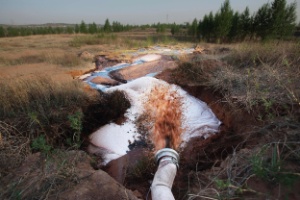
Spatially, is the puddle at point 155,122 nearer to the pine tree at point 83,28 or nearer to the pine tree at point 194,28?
the pine tree at point 194,28

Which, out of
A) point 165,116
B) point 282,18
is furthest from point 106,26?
point 165,116

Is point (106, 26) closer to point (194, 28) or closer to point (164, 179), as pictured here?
point (194, 28)

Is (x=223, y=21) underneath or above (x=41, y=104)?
above

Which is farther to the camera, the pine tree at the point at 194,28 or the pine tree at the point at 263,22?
the pine tree at the point at 194,28

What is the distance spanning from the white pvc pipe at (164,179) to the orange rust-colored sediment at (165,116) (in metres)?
1.08

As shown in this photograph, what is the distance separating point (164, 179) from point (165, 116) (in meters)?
2.18

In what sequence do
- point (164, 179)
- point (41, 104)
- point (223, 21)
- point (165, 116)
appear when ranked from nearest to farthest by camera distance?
point (164, 179)
point (41, 104)
point (165, 116)
point (223, 21)

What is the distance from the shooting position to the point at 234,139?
3.36 meters

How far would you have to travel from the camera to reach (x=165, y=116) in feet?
14.3

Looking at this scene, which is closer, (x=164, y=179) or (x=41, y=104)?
(x=164, y=179)

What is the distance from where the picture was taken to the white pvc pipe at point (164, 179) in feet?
6.53

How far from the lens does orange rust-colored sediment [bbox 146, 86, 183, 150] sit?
3.88 meters

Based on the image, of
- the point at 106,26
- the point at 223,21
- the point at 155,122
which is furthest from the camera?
the point at 106,26

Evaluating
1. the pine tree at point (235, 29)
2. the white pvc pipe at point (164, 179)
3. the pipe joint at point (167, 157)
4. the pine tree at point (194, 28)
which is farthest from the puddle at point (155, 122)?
the pine tree at point (194, 28)
